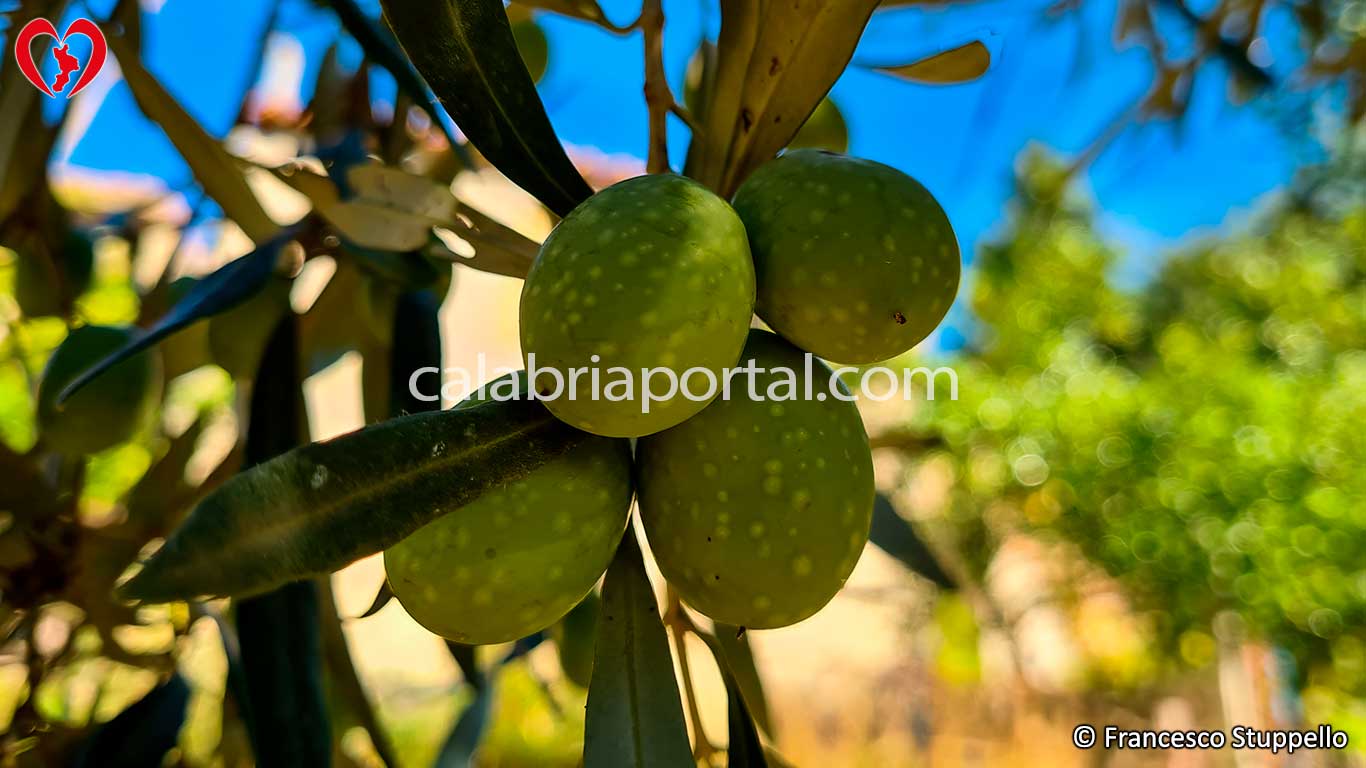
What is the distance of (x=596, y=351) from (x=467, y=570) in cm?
13

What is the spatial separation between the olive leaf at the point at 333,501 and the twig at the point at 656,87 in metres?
0.20

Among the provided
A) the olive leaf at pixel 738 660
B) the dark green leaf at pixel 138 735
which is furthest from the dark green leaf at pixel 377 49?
the dark green leaf at pixel 138 735

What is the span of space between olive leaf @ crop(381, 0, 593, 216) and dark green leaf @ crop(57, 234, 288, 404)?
7.9 inches

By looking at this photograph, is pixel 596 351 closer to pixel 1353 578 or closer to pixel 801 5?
pixel 801 5

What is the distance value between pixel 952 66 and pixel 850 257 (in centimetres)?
18

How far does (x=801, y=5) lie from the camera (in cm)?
49

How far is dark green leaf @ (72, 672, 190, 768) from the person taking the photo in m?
0.75

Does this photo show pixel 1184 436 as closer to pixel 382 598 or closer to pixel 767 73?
pixel 767 73

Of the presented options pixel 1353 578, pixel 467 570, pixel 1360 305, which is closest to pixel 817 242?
pixel 467 570

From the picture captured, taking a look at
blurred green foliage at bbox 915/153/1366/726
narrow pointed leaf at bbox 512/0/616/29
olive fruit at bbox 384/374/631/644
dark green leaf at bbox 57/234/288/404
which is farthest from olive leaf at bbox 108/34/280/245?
blurred green foliage at bbox 915/153/1366/726

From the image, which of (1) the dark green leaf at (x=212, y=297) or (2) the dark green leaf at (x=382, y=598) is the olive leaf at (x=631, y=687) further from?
(1) the dark green leaf at (x=212, y=297)

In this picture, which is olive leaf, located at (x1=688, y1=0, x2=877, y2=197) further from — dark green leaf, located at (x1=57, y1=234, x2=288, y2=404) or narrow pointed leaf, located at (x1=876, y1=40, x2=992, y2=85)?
dark green leaf, located at (x1=57, y1=234, x2=288, y2=404)

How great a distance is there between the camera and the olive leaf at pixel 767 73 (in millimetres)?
493

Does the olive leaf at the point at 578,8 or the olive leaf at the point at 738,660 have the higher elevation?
the olive leaf at the point at 578,8
